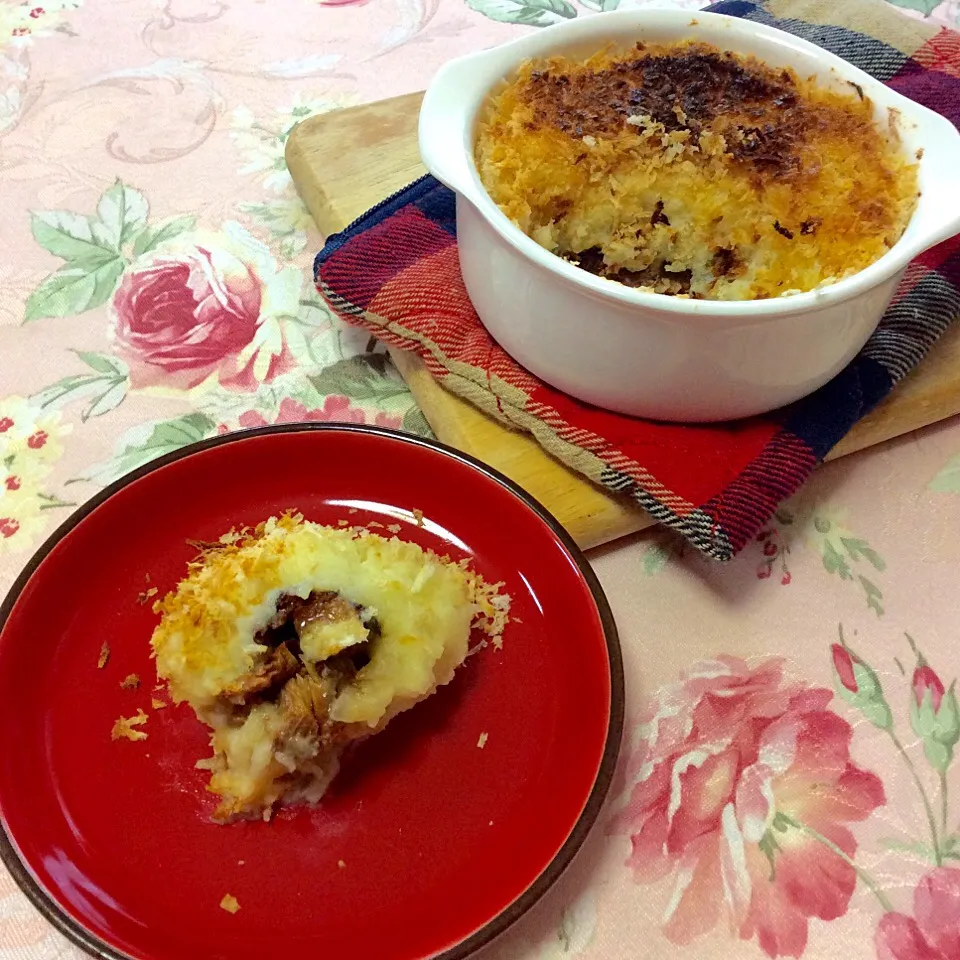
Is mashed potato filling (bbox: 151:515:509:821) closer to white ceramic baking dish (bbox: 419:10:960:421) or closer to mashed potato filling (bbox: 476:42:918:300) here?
white ceramic baking dish (bbox: 419:10:960:421)

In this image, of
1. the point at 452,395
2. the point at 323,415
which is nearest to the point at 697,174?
the point at 452,395

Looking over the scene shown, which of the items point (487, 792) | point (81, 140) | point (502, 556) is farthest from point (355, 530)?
point (81, 140)

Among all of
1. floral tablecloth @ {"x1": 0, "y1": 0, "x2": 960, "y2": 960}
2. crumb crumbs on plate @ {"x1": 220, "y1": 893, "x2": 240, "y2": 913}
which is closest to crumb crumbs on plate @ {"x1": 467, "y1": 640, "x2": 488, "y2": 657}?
floral tablecloth @ {"x1": 0, "y1": 0, "x2": 960, "y2": 960}

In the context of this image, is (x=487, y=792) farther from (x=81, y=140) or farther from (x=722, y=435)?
(x=81, y=140)

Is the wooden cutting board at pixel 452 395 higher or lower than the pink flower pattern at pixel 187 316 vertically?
higher

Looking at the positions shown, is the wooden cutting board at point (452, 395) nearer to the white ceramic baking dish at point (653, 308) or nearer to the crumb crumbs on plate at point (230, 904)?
the white ceramic baking dish at point (653, 308)

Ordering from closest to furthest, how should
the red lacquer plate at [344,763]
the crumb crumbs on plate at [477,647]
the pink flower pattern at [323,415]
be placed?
the red lacquer plate at [344,763] < the crumb crumbs on plate at [477,647] < the pink flower pattern at [323,415]

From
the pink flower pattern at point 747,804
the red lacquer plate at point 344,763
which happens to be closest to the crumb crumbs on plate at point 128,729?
the red lacquer plate at point 344,763

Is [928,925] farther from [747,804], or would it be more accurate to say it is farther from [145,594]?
[145,594]
